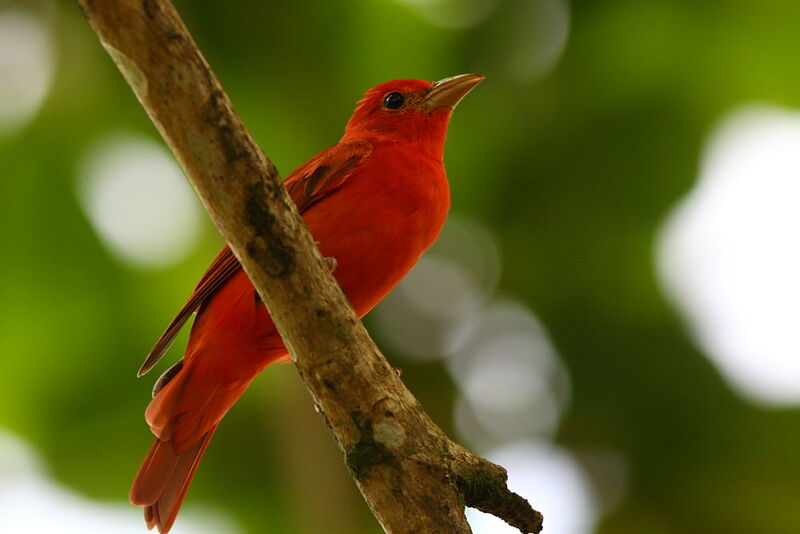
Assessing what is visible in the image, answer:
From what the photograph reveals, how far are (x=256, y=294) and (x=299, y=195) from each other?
19.2 inches

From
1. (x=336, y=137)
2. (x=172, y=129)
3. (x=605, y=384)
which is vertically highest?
(x=336, y=137)

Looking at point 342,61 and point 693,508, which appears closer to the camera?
point 693,508

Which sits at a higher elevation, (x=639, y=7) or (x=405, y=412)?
(x=639, y=7)

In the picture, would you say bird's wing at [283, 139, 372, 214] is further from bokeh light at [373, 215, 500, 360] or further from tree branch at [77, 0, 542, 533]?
bokeh light at [373, 215, 500, 360]

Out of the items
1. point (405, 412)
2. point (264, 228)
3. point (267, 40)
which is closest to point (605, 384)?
point (267, 40)

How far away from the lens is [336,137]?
20.4ft

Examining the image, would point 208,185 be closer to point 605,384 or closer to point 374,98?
point 374,98

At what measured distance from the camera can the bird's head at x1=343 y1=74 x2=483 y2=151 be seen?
14.5 feet

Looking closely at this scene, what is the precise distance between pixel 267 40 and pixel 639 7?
2.36 metres

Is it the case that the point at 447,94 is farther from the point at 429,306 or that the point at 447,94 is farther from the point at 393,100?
the point at 429,306

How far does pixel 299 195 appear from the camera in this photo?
12.7ft

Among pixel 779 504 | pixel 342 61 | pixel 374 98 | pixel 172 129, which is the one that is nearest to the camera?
pixel 172 129

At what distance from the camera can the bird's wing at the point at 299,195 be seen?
12.1ft

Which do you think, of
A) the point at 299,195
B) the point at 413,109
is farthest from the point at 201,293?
the point at 413,109
